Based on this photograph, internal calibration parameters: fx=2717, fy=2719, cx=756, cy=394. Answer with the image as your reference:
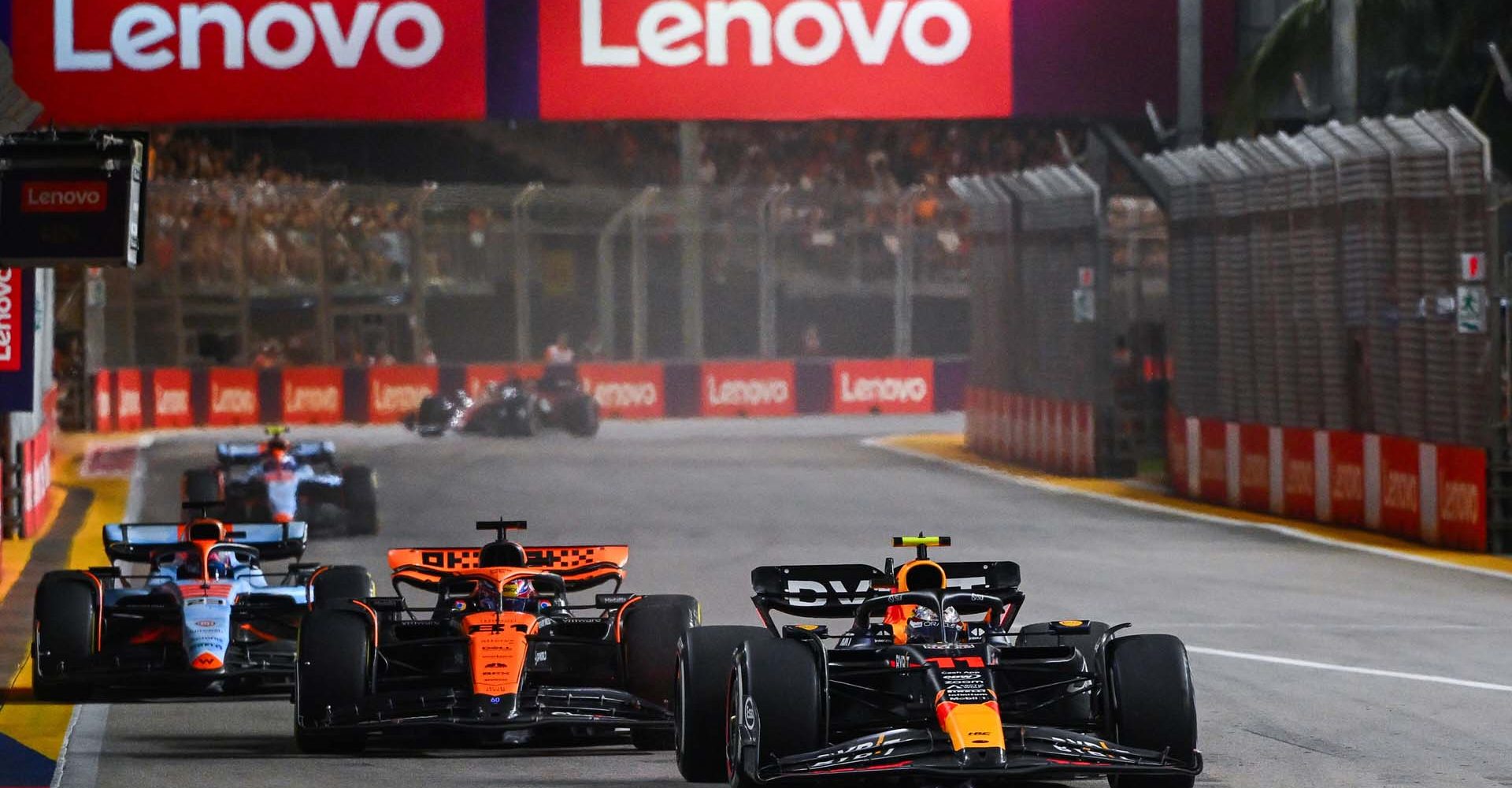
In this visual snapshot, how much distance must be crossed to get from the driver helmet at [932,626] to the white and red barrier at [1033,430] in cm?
1959

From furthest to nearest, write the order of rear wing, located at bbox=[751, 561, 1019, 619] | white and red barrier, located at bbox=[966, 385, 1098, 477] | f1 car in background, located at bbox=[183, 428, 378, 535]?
1. white and red barrier, located at bbox=[966, 385, 1098, 477]
2. f1 car in background, located at bbox=[183, 428, 378, 535]
3. rear wing, located at bbox=[751, 561, 1019, 619]

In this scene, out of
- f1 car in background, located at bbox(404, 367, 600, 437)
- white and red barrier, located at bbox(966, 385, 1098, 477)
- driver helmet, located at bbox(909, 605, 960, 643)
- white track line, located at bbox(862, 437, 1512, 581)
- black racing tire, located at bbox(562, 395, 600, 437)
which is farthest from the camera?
black racing tire, located at bbox(562, 395, 600, 437)

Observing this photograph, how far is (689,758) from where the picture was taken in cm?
984

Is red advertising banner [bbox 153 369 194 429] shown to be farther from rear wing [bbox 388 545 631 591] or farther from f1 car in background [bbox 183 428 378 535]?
rear wing [bbox 388 545 631 591]

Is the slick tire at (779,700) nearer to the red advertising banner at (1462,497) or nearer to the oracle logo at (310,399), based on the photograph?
the red advertising banner at (1462,497)

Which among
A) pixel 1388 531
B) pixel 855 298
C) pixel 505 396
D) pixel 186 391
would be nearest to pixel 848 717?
pixel 1388 531

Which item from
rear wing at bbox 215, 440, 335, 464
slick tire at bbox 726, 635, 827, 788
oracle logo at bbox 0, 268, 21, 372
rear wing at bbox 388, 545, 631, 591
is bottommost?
slick tire at bbox 726, 635, 827, 788

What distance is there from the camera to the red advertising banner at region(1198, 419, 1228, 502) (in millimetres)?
25891

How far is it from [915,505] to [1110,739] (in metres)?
17.2

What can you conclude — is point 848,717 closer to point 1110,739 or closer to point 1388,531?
point 1110,739

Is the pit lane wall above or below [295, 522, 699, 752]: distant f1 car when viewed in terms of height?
above

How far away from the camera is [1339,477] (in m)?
23.3

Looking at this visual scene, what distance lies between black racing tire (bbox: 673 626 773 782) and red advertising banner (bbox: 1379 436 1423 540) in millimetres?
12847

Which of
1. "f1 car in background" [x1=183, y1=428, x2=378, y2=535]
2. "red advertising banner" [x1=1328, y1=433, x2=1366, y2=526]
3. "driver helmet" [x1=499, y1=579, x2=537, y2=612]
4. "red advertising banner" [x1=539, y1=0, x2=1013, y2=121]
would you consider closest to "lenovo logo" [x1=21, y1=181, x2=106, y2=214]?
"driver helmet" [x1=499, y1=579, x2=537, y2=612]
